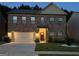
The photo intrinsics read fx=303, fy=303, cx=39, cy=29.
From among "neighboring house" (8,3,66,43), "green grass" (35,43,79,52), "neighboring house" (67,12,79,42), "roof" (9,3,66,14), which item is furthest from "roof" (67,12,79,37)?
"green grass" (35,43,79,52)

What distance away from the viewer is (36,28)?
87.5 ft

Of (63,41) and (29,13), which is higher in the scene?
(29,13)

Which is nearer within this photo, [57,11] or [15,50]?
[15,50]

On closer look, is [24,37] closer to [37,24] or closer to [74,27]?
[37,24]

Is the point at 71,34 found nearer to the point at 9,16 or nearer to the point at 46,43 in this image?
the point at 46,43

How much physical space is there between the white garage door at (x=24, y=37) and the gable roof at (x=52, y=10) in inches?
102

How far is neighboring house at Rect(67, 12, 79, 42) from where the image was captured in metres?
26.2

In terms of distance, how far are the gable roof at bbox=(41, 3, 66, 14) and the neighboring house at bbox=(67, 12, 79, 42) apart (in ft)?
3.63

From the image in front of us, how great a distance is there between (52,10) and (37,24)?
1.85 metres

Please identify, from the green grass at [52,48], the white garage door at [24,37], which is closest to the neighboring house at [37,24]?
the white garage door at [24,37]

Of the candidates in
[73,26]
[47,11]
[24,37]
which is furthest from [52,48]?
[47,11]

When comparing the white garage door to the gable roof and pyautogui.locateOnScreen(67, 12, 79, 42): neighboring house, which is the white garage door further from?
pyautogui.locateOnScreen(67, 12, 79, 42): neighboring house

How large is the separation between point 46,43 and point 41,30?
1560mm

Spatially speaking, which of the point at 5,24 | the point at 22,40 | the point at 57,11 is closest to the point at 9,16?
the point at 5,24
